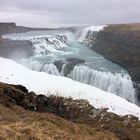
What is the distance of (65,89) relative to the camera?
42969 millimetres

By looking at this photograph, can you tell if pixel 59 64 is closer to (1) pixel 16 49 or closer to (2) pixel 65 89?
(1) pixel 16 49

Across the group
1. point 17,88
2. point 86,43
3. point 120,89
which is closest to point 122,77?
point 120,89

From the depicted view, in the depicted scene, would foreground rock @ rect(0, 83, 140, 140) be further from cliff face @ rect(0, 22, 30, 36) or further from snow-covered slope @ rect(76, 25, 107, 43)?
cliff face @ rect(0, 22, 30, 36)

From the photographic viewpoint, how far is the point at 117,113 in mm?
36250

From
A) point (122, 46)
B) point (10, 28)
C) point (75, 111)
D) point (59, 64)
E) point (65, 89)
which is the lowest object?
point (59, 64)

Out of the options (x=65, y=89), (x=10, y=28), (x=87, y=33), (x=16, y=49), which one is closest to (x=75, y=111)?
(x=65, y=89)

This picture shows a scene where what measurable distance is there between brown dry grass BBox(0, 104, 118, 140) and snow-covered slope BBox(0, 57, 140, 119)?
14.4 meters

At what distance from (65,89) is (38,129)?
2361cm

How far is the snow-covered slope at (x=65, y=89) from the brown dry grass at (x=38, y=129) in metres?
14.4

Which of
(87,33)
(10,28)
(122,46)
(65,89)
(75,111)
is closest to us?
(75,111)

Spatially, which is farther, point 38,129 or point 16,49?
point 16,49

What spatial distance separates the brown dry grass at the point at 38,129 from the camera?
1798 cm

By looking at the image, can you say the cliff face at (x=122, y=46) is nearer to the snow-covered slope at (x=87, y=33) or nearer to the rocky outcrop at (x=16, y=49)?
the snow-covered slope at (x=87, y=33)

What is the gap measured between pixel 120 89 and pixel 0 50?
3210 cm
